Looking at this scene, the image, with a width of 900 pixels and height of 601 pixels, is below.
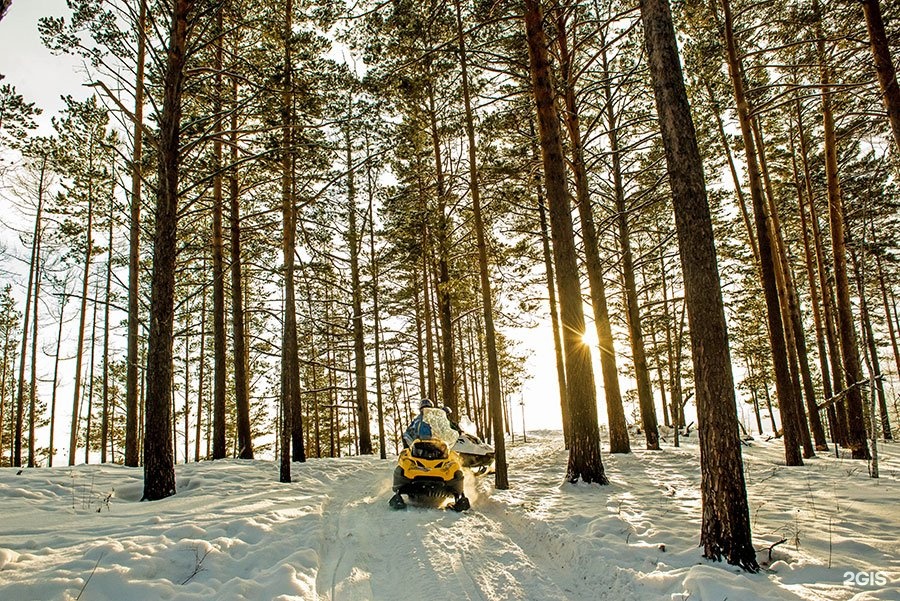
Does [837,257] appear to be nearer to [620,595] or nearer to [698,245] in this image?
[698,245]

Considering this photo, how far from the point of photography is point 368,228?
18.4 meters

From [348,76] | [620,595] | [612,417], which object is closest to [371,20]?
[348,76]

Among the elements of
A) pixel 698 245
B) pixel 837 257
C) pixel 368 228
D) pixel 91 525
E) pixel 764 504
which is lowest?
pixel 764 504

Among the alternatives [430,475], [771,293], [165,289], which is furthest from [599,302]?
[165,289]

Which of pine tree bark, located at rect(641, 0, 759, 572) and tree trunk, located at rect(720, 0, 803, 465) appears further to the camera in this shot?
tree trunk, located at rect(720, 0, 803, 465)

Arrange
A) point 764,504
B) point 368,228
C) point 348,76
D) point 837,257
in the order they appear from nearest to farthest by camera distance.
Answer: point 764,504, point 348,76, point 837,257, point 368,228

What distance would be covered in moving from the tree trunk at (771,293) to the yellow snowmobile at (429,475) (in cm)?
642

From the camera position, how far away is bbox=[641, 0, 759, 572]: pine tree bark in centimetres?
420

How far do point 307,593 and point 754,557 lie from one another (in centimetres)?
396

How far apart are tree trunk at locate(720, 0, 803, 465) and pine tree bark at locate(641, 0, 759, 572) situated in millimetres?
5761

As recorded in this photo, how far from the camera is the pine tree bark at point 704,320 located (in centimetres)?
420

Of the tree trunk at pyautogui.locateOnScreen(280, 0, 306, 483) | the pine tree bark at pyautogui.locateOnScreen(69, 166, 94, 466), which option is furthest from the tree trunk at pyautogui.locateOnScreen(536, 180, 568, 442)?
the pine tree bark at pyautogui.locateOnScreen(69, 166, 94, 466)

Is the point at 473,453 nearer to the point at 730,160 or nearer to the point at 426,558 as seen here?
the point at 426,558

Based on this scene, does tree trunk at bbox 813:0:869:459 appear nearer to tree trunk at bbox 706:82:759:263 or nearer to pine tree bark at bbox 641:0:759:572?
tree trunk at bbox 706:82:759:263
